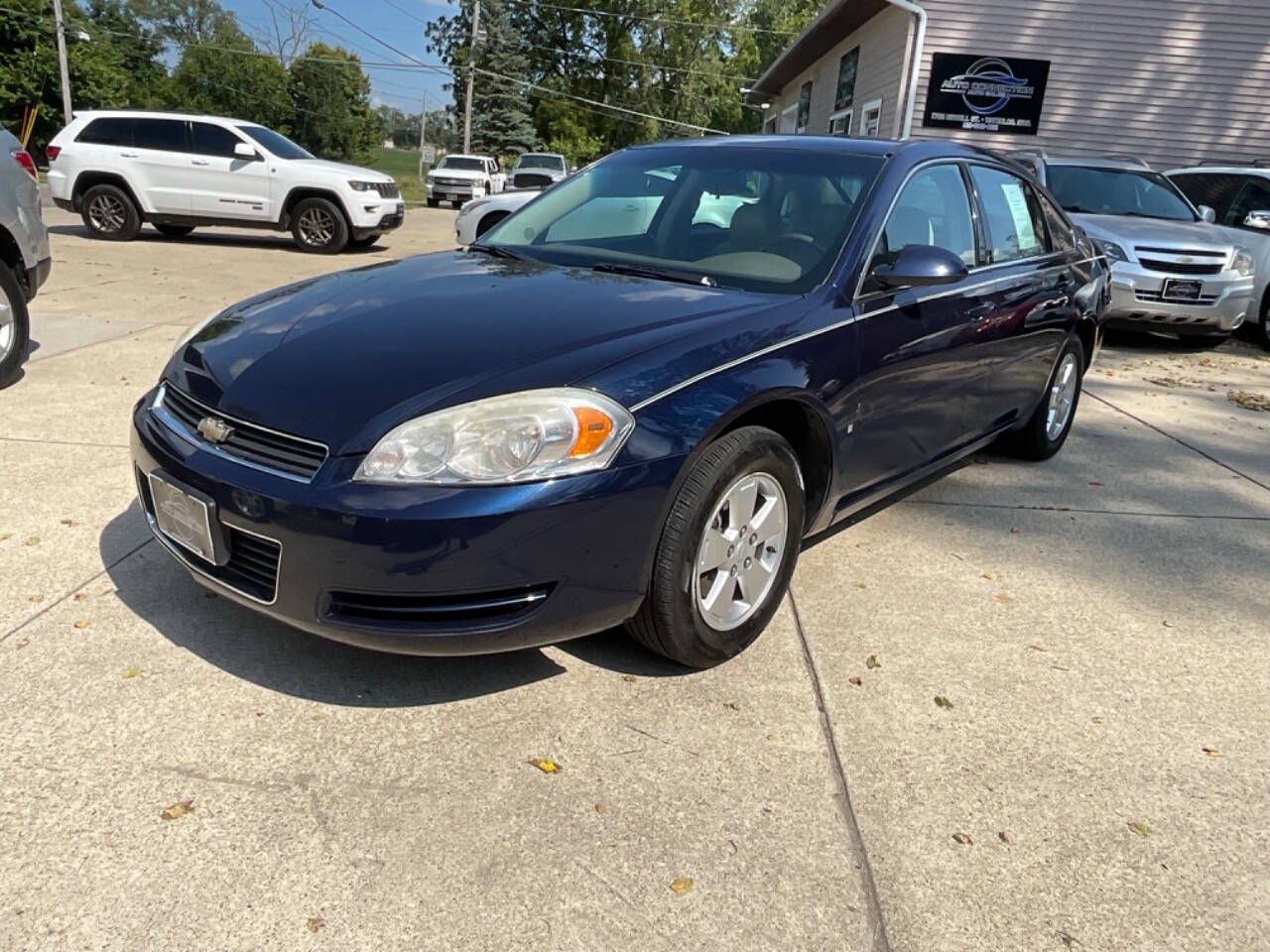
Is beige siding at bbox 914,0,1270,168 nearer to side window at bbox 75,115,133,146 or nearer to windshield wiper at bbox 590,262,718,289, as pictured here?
side window at bbox 75,115,133,146

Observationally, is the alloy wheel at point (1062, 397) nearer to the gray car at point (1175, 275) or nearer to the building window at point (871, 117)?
the gray car at point (1175, 275)

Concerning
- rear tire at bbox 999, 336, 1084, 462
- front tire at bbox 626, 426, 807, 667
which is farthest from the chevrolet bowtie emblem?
rear tire at bbox 999, 336, 1084, 462

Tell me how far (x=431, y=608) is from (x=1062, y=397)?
165 inches

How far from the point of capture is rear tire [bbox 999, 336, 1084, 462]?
520cm

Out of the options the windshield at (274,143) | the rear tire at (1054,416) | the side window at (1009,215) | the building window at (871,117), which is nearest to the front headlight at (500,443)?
the side window at (1009,215)

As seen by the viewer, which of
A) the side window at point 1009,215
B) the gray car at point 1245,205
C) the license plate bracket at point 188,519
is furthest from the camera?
the gray car at point 1245,205

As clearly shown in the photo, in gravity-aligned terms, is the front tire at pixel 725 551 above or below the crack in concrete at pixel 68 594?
above

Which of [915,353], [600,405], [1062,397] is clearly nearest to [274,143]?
[1062,397]

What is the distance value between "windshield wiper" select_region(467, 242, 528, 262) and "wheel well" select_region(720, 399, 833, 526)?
121cm

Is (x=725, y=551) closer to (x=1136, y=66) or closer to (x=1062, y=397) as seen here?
(x=1062, y=397)

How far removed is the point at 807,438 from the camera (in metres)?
3.25

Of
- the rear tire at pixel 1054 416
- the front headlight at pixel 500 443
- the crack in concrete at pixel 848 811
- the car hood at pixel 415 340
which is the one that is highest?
the car hood at pixel 415 340

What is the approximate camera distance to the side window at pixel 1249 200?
10750mm

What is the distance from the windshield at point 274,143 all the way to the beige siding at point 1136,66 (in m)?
9.35
